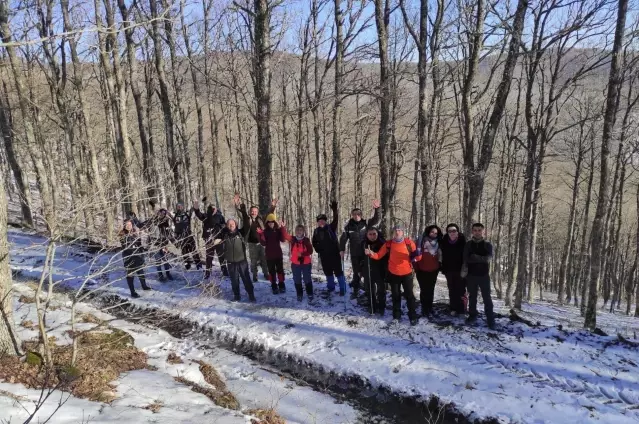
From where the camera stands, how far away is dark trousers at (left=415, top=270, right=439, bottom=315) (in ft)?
26.7

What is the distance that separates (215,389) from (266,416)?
1328 mm

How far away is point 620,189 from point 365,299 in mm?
15944

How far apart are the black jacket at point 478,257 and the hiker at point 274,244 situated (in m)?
4.10

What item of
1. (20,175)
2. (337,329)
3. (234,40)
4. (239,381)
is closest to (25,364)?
(239,381)

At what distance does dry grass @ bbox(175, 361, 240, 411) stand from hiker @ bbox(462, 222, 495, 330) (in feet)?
15.8

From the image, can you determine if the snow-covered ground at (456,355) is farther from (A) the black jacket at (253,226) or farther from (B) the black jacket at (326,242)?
(A) the black jacket at (253,226)

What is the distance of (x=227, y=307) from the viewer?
9.65 m

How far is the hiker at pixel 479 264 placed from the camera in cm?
738

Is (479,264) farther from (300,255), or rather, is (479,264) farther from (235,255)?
(235,255)

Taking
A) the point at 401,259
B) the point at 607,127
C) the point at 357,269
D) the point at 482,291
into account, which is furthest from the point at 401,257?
the point at 607,127

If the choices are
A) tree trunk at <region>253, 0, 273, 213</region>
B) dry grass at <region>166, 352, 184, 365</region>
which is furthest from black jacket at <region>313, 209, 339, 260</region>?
dry grass at <region>166, 352, 184, 365</region>

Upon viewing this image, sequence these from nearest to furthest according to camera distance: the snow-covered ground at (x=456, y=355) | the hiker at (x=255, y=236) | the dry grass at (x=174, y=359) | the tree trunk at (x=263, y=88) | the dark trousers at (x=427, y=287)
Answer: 1. the snow-covered ground at (x=456, y=355)
2. the dry grass at (x=174, y=359)
3. the dark trousers at (x=427, y=287)
4. the tree trunk at (x=263, y=88)
5. the hiker at (x=255, y=236)

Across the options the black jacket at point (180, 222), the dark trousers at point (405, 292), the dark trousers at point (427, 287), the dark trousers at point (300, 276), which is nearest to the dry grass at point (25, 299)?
the black jacket at point (180, 222)

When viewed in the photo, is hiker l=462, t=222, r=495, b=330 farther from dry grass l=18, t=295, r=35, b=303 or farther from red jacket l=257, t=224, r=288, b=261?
dry grass l=18, t=295, r=35, b=303
